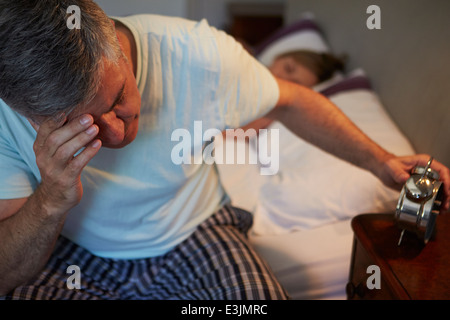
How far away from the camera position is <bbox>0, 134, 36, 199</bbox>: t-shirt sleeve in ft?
2.22

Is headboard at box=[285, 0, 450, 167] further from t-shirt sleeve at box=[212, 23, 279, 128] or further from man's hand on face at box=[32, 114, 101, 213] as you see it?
man's hand on face at box=[32, 114, 101, 213]

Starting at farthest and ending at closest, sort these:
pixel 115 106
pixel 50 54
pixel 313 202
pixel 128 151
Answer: pixel 313 202, pixel 128 151, pixel 115 106, pixel 50 54

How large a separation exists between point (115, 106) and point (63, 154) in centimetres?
10

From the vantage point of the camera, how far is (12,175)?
69cm

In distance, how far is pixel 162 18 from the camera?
2.63ft

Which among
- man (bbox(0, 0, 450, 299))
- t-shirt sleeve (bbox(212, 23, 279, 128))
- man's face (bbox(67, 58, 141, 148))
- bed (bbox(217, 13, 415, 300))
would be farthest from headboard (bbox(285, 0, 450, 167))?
man's face (bbox(67, 58, 141, 148))

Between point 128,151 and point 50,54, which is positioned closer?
point 50,54

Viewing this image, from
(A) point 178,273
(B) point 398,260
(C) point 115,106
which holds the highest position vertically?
(C) point 115,106

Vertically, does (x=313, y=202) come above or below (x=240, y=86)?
below

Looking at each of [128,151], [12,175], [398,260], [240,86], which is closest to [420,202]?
[398,260]

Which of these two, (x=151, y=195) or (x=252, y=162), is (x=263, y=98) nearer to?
(x=151, y=195)

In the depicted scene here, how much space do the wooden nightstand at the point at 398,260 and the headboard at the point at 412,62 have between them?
0.69ft

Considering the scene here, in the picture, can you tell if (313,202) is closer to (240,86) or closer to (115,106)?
(240,86)
